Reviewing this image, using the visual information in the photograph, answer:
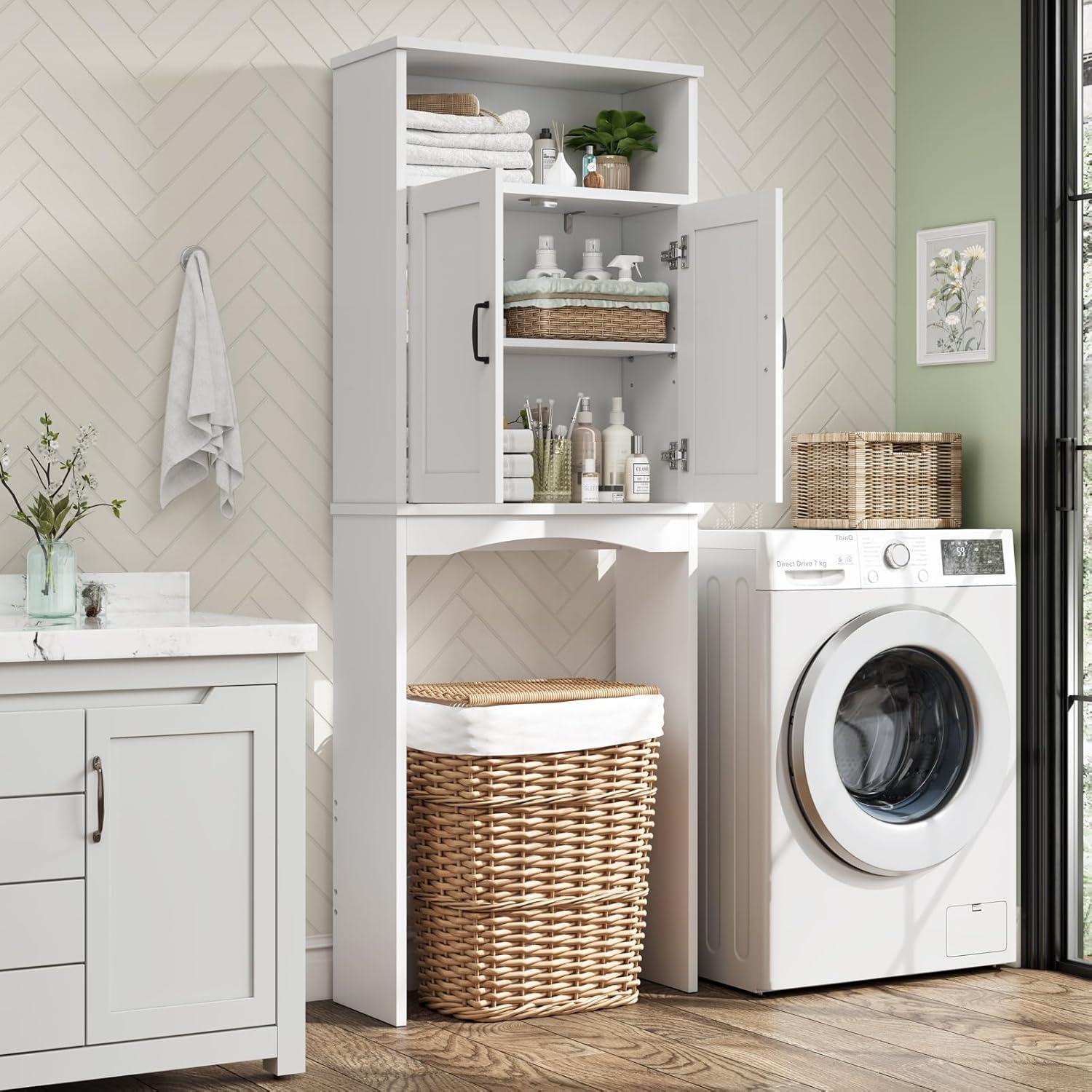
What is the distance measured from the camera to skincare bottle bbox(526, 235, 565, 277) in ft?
11.7

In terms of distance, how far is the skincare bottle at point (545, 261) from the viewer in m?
3.56

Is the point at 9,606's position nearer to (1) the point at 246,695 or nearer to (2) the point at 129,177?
(1) the point at 246,695

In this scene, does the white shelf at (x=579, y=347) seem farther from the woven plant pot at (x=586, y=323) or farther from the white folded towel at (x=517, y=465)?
the white folded towel at (x=517, y=465)

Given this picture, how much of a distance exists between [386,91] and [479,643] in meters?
1.23

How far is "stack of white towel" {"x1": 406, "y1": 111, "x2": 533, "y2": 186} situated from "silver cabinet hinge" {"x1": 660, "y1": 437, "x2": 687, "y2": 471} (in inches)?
25.8

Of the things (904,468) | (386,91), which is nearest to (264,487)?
(386,91)

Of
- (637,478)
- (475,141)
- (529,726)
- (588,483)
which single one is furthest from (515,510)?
(475,141)

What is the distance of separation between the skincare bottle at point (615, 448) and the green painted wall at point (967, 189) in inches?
35.9

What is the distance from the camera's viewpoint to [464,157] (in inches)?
136

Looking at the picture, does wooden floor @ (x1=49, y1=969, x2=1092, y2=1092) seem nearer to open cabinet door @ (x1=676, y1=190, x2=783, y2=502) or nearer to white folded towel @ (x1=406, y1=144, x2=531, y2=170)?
open cabinet door @ (x1=676, y1=190, x2=783, y2=502)

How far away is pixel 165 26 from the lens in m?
3.44

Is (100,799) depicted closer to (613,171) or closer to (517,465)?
(517,465)

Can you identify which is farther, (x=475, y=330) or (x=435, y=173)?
(x=435, y=173)

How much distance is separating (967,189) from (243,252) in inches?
68.6
